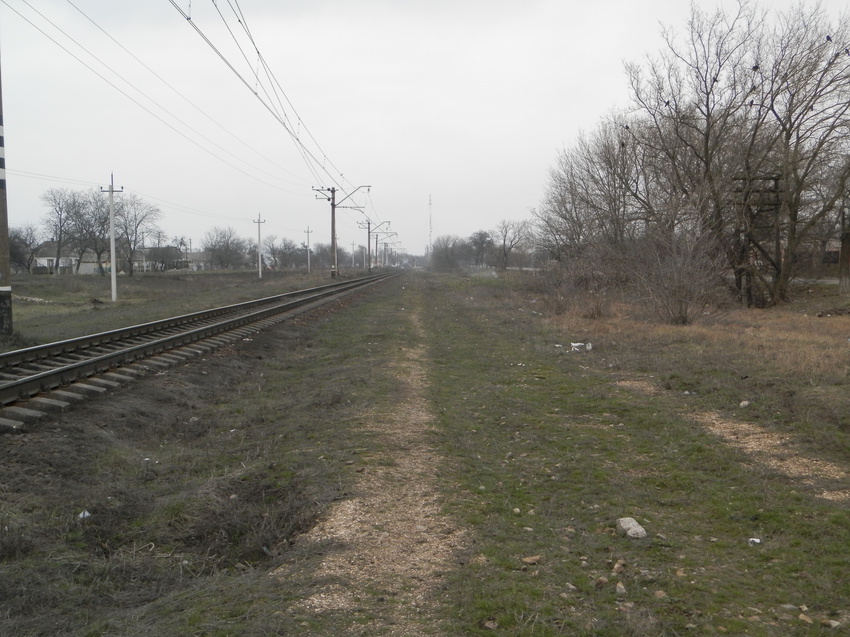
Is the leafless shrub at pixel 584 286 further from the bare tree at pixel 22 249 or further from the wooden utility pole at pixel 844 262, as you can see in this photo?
the bare tree at pixel 22 249

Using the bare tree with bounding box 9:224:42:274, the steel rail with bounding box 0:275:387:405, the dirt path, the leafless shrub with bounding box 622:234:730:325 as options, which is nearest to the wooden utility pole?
the leafless shrub with bounding box 622:234:730:325

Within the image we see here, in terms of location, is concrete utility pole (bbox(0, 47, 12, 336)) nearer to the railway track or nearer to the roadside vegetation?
the railway track

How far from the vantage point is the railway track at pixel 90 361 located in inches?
305

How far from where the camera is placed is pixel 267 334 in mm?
16812

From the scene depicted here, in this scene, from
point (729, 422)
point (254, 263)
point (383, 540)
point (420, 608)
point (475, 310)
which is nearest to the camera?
point (420, 608)

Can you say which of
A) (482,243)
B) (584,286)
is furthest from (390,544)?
(482,243)

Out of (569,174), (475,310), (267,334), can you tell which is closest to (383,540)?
(267,334)

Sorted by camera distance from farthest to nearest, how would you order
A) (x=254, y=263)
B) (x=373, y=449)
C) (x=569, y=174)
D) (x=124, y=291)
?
(x=254, y=263) < (x=124, y=291) < (x=569, y=174) < (x=373, y=449)

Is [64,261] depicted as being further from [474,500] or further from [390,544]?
[390,544]

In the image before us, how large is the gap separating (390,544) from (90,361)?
7246mm

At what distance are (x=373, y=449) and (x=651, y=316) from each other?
597 inches

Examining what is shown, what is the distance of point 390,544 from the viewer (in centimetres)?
447

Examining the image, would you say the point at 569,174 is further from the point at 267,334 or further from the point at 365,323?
the point at 267,334

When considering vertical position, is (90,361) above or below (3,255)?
below
